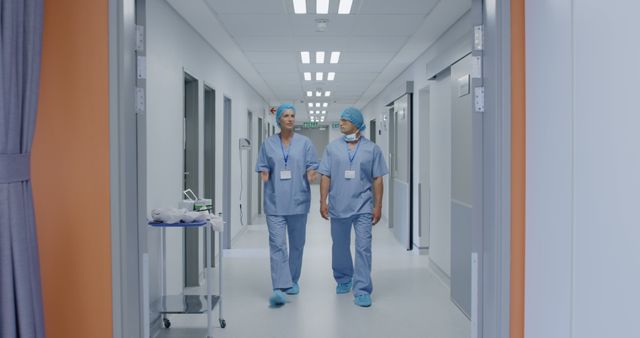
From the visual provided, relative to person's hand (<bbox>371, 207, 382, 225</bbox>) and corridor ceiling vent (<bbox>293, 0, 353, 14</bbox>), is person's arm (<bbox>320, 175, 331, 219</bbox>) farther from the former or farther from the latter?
corridor ceiling vent (<bbox>293, 0, 353, 14</bbox>)

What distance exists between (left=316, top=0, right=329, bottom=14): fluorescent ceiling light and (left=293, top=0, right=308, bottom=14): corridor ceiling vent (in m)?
0.10

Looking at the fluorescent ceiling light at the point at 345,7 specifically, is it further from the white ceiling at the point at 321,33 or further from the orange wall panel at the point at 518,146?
the orange wall panel at the point at 518,146

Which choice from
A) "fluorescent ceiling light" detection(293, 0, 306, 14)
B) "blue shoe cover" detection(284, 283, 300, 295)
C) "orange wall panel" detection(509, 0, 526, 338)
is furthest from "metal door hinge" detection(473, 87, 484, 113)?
"blue shoe cover" detection(284, 283, 300, 295)

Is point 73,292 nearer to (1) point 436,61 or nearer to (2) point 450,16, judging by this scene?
(2) point 450,16

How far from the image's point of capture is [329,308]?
4375 mm

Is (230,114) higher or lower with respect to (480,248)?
higher

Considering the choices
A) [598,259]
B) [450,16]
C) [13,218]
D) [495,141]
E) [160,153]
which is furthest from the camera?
[450,16]

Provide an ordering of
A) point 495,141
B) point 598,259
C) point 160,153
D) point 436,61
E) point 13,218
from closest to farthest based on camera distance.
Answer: point 598,259 < point 13,218 < point 495,141 < point 160,153 < point 436,61

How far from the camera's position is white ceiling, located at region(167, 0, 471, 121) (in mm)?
4273

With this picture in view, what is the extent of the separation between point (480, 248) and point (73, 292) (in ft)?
5.20

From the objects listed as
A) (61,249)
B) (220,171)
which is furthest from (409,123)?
(61,249)

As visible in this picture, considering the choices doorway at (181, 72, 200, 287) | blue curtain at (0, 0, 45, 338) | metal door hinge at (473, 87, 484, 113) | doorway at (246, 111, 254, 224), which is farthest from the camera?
doorway at (246, 111, 254, 224)

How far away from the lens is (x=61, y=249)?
2102 millimetres

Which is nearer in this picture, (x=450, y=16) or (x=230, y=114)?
(x=450, y=16)
